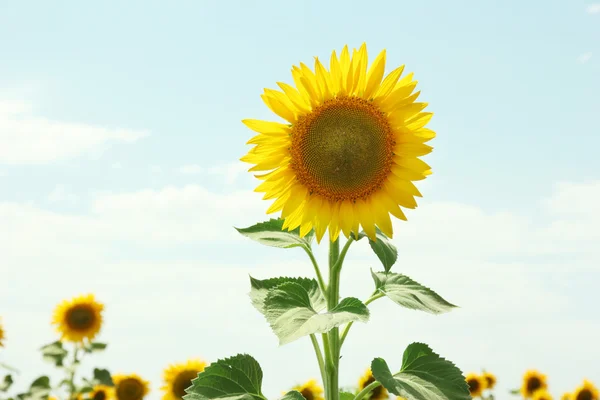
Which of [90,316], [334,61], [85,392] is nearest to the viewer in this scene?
[334,61]

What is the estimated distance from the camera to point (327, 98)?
3.88 metres

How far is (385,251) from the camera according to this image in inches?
161

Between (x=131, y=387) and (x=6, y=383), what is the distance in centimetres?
148

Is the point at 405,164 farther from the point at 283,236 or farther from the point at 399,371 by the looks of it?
the point at 399,371

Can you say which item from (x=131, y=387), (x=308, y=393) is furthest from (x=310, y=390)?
(x=131, y=387)

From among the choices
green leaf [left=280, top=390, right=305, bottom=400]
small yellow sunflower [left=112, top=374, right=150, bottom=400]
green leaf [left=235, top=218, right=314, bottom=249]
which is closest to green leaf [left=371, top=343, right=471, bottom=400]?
green leaf [left=280, top=390, right=305, bottom=400]

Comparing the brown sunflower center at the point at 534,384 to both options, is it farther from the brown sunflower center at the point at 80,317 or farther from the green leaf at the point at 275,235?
the green leaf at the point at 275,235

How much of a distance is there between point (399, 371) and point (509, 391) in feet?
20.4

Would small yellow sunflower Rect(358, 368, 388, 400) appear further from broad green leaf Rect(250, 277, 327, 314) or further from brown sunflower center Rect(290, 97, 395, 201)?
brown sunflower center Rect(290, 97, 395, 201)

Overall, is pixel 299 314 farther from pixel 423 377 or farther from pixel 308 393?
pixel 308 393

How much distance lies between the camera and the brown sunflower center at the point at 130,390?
28.3 ft

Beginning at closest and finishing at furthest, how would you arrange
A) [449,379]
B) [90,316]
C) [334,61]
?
[334,61]
[449,379]
[90,316]

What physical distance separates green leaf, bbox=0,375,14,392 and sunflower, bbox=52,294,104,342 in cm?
79

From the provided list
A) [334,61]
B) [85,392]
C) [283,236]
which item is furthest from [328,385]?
[85,392]
